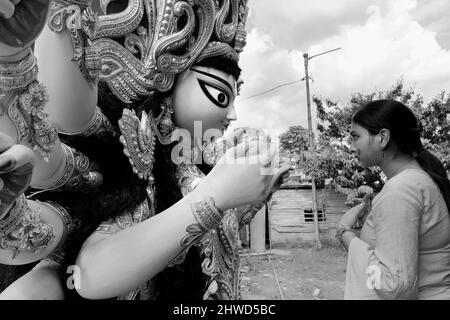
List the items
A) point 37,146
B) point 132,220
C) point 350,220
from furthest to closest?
1. point 350,220
2. point 132,220
3. point 37,146

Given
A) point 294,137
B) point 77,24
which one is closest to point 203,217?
point 77,24

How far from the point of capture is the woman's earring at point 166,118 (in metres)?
1.09

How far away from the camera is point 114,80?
0.98 meters

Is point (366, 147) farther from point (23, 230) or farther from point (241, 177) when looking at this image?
point (23, 230)

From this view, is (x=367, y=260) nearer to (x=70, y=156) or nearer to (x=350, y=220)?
(x=350, y=220)

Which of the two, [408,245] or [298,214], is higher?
[408,245]

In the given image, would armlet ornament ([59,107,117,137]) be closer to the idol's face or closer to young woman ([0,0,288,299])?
young woman ([0,0,288,299])

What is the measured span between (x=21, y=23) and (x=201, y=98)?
619 millimetres

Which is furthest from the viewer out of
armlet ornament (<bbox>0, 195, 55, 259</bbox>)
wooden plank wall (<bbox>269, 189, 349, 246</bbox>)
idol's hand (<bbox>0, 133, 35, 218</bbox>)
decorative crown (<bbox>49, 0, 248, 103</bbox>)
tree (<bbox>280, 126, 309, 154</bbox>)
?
tree (<bbox>280, 126, 309, 154</bbox>)

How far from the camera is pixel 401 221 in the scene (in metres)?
1.03

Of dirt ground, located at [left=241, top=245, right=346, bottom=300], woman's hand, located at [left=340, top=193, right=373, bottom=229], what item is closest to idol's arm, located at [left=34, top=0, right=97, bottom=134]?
woman's hand, located at [left=340, top=193, right=373, bottom=229]

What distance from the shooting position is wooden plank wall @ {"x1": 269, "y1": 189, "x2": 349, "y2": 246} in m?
8.16
